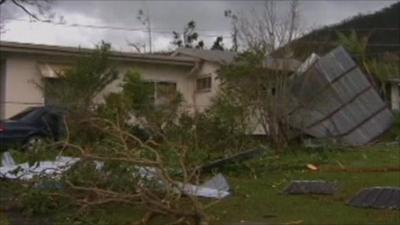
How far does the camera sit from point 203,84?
28859 mm

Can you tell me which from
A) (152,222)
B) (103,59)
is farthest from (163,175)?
(103,59)

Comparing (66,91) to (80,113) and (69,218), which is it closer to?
(80,113)

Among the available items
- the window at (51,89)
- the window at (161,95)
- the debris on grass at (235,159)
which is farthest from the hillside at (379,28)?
the debris on grass at (235,159)

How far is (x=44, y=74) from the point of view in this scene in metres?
24.9

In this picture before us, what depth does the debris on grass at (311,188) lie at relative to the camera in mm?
11555

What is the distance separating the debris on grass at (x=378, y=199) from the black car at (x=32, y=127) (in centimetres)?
971

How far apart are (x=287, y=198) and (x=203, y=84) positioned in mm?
17858

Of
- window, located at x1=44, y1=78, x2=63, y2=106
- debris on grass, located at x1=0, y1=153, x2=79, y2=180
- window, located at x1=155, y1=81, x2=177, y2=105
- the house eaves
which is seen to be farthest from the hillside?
debris on grass, located at x1=0, y1=153, x2=79, y2=180

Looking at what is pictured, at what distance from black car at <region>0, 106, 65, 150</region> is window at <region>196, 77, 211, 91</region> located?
943cm

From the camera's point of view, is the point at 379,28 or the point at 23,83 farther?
the point at 379,28

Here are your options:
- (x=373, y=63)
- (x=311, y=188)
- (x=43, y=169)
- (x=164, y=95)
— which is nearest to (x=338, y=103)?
(x=164, y=95)

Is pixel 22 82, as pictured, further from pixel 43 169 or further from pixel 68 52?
pixel 43 169

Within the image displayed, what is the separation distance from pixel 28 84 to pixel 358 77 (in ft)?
35.3

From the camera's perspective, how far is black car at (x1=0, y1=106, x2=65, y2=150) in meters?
18.7
